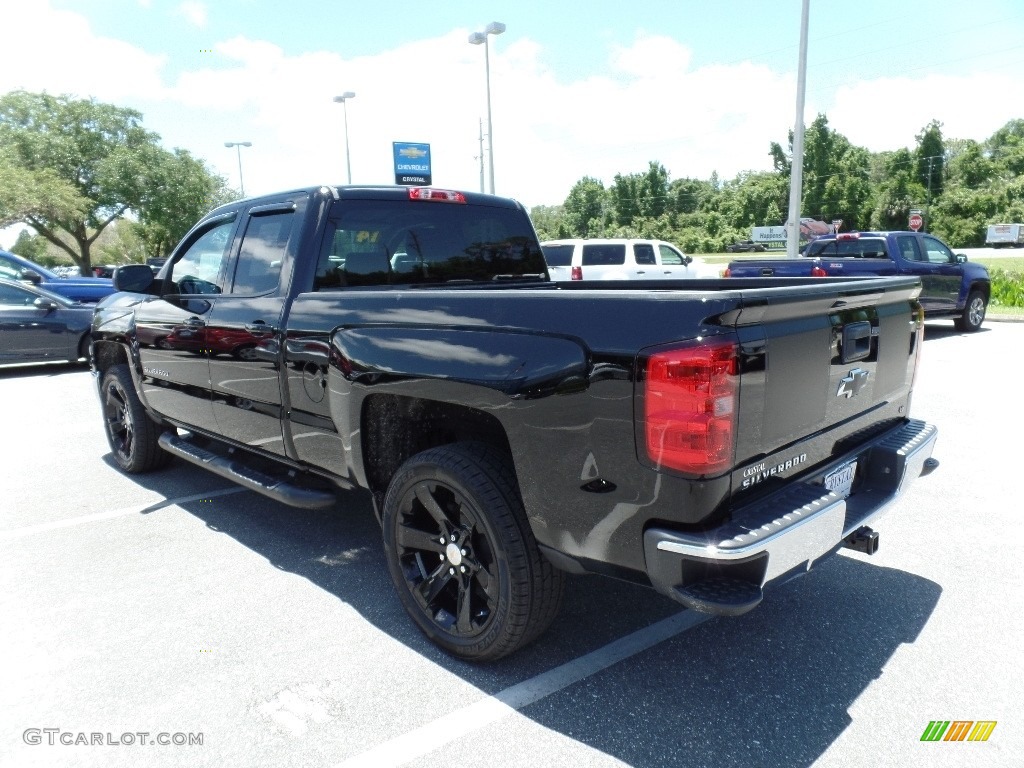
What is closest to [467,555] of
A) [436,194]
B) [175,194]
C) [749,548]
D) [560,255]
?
[749,548]

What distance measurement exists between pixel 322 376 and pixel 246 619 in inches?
45.4

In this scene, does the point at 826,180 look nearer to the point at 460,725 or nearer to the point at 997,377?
the point at 997,377

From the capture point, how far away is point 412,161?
109ft

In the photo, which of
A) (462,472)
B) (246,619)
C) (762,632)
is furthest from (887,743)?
(246,619)

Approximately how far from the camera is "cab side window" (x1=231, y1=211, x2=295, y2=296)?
12.2ft

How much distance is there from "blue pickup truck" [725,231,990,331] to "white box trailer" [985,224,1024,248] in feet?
167

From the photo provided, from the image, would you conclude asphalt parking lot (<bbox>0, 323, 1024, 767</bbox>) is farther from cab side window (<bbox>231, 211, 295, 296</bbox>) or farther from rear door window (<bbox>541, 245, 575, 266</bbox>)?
rear door window (<bbox>541, 245, 575, 266</bbox>)

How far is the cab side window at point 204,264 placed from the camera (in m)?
4.25

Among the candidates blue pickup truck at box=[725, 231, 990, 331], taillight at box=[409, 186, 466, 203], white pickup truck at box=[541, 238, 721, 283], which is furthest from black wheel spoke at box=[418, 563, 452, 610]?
white pickup truck at box=[541, 238, 721, 283]

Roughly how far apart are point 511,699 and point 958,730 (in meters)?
1.52

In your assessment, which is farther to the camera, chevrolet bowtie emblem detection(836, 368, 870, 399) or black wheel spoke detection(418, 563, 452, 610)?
black wheel spoke detection(418, 563, 452, 610)

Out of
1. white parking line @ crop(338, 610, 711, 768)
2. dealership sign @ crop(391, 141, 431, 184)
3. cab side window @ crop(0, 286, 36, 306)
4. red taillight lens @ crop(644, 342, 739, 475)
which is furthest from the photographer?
dealership sign @ crop(391, 141, 431, 184)

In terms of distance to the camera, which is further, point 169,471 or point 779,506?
point 169,471

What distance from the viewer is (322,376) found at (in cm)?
334
